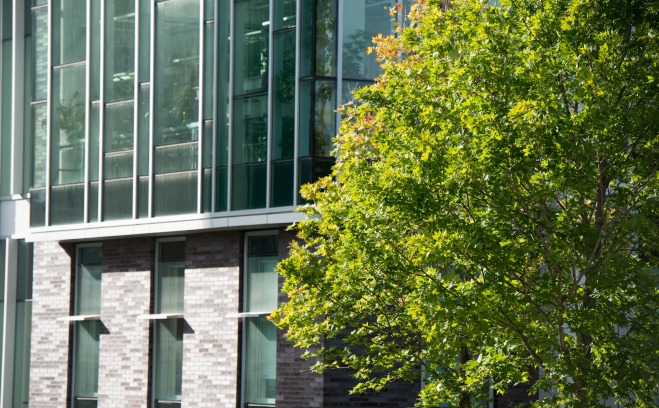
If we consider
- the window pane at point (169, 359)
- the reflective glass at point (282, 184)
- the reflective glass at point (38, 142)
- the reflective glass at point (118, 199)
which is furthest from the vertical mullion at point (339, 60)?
the reflective glass at point (38, 142)

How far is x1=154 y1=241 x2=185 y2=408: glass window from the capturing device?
2856 centimetres

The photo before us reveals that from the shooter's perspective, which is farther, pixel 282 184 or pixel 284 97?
pixel 284 97

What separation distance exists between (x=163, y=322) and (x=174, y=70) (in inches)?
201

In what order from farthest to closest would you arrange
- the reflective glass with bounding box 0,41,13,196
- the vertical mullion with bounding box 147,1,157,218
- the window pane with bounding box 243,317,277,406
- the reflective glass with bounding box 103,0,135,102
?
the reflective glass with bounding box 0,41,13,196, the reflective glass with bounding box 103,0,135,102, the vertical mullion with bounding box 147,1,157,218, the window pane with bounding box 243,317,277,406

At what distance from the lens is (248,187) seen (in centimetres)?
2648

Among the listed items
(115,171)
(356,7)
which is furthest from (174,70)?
(356,7)

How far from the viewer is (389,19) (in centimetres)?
2592

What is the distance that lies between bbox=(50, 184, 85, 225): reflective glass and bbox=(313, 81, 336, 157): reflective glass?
6555 millimetres

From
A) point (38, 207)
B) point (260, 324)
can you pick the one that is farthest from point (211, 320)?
point (38, 207)

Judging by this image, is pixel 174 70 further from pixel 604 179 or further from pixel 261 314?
pixel 604 179

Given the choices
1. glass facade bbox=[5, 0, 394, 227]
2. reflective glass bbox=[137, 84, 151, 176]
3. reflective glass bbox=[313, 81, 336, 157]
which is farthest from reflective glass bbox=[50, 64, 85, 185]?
reflective glass bbox=[313, 81, 336, 157]

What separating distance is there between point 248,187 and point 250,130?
3.52 feet

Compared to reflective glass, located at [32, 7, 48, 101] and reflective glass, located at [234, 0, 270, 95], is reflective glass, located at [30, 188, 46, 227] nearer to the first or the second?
reflective glass, located at [32, 7, 48, 101]

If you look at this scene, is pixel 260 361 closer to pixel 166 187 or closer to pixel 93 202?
pixel 166 187
